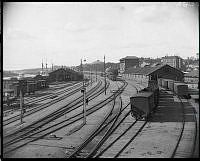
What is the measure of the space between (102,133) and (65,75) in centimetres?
3872

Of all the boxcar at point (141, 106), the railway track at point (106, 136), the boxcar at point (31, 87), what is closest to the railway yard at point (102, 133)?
the railway track at point (106, 136)

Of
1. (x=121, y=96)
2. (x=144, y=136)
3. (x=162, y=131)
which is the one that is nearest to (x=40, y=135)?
(x=144, y=136)

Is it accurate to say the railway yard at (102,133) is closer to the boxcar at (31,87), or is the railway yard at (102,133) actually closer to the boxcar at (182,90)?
the boxcar at (182,90)

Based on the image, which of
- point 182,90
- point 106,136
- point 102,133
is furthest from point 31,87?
point 106,136

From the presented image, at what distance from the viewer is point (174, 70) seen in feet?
168

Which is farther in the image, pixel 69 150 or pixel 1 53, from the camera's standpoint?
pixel 69 150

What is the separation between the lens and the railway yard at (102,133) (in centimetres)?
1416

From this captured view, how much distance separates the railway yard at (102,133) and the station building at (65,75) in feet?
65.4

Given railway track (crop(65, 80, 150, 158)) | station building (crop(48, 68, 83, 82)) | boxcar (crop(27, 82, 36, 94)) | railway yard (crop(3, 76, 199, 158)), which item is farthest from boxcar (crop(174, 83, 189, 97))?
boxcar (crop(27, 82, 36, 94))

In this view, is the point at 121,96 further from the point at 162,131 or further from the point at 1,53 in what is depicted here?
the point at 1,53

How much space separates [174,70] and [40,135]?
3917 centimetres

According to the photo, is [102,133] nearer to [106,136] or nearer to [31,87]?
[106,136]

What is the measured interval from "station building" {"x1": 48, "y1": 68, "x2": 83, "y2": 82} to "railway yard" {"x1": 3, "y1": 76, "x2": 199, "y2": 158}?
19933 mm

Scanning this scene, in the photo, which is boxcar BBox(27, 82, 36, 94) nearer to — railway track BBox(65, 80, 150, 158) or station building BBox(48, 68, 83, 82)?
station building BBox(48, 68, 83, 82)
